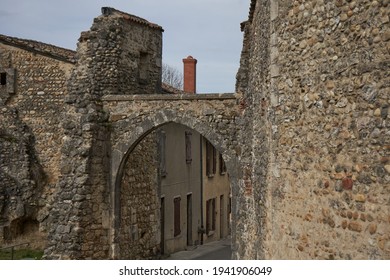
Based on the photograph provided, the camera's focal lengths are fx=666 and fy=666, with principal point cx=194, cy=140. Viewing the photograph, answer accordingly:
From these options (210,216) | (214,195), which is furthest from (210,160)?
(210,216)

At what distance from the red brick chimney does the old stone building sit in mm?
6464

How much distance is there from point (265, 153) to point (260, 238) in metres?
1.28

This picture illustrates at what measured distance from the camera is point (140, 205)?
1652cm

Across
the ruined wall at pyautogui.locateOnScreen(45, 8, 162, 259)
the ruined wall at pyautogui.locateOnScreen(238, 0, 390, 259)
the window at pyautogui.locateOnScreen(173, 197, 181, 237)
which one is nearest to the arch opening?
the window at pyautogui.locateOnScreen(173, 197, 181, 237)

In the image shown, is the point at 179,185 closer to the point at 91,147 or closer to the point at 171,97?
the point at 91,147

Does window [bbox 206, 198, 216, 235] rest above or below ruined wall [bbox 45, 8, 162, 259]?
below

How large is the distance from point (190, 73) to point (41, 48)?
926 centimetres

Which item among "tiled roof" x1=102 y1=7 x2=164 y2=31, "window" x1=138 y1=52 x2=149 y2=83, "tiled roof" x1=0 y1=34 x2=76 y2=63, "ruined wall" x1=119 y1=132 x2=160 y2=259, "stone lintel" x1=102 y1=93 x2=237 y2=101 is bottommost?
"ruined wall" x1=119 y1=132 x2=160 y2=259

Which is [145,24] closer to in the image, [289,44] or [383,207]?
[289,44]

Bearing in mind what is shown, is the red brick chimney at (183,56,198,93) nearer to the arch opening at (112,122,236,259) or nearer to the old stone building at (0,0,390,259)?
the arch opening at (112,122,236,259)

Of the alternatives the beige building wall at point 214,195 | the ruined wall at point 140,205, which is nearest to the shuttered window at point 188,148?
the beige building wall at point 214,195

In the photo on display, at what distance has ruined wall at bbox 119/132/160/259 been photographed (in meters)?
15.6

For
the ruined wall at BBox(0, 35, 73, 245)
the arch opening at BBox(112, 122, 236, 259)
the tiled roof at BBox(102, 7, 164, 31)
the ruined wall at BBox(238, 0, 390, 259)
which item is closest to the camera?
the ruined wall at BBox(238, 0, 390, 259)

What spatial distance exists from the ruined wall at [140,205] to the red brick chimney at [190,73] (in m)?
8.57
